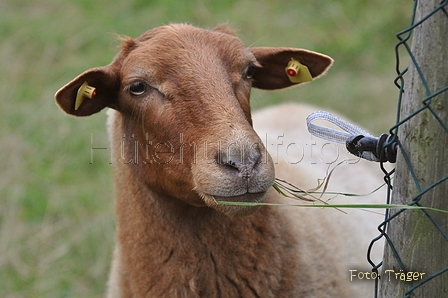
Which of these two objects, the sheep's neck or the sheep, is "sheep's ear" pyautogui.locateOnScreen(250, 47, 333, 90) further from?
the sheep's neck

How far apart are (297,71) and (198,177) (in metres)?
1.23

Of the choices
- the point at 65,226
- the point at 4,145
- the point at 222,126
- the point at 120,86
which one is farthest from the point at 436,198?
the point at 4,145

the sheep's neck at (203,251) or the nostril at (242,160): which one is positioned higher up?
the nostril at (242,160)

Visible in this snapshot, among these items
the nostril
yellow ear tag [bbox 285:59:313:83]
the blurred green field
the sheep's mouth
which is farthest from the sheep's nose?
the blurred green field

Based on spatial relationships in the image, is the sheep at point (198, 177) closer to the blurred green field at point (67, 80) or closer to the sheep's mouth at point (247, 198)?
the sheep's mouth at point (247, 198)

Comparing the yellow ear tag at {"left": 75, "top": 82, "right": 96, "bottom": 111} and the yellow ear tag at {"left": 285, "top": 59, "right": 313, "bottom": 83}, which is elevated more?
the yellow ear tag at {"left": 285, "top": 59, "right": 313, "bottom": 83}

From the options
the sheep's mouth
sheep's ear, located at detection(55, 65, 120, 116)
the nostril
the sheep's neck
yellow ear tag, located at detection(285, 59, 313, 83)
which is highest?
yellow ear tag, located at detection(285, 59, 313, 83)

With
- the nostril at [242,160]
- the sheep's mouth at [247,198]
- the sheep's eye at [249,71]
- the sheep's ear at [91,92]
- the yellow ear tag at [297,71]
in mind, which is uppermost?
the yellow ear tag at [297,71]

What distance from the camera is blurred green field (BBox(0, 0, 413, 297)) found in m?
6.23

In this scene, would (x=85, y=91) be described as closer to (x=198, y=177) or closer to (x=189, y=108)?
(x=189, y=108)

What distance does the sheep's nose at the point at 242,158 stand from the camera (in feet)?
9.30

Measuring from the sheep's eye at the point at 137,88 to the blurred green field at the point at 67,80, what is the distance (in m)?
1.57

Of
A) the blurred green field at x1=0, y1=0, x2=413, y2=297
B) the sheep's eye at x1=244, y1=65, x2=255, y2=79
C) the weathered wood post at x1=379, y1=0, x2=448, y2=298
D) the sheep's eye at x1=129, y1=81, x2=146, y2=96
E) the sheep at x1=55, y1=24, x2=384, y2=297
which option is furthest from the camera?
the blurred green field at x1=0, y1=0, x2=413, y2=297

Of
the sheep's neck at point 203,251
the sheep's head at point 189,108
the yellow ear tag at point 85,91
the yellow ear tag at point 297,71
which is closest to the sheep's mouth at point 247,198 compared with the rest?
the sheep's head at point 189,108
